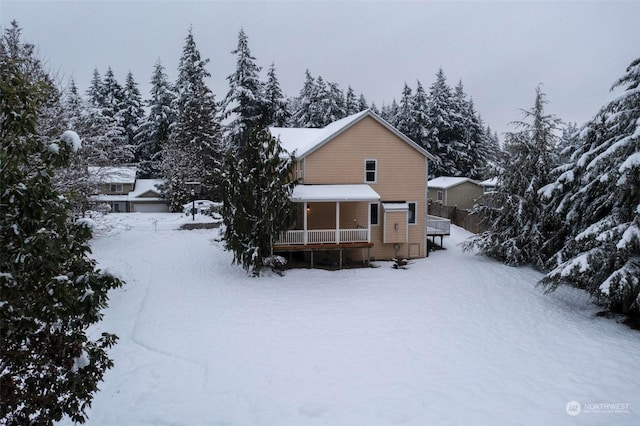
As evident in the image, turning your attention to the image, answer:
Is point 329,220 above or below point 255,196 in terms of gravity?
below

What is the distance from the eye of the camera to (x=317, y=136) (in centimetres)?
2227

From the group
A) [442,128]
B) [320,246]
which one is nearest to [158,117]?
[442,128]

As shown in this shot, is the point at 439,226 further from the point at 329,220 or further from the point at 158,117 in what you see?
the point at 158,117

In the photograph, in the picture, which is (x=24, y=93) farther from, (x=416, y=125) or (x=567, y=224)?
(x=416, y=125)

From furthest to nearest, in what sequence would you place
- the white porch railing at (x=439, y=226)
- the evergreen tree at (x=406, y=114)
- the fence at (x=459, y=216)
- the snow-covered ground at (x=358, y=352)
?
1. the evergreen tree at (x=406, y=114)
2. the fence at (x=459, y=216)
3. the white porch railing at (x=439, y=226)
4. the snow-covered ground at (x=358, y=352)

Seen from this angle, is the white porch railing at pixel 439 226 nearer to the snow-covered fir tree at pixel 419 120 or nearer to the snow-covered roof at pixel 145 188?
the snow-covered fir tree at pixel 419 120

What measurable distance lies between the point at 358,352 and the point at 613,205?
10015 millimetres

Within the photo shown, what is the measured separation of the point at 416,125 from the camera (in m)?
46.5

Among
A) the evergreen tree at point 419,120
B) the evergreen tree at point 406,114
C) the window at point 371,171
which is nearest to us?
the window at point 371,171

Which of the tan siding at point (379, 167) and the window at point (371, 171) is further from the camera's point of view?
the window at point (371, 171)

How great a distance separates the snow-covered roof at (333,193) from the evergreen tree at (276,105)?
1999cm

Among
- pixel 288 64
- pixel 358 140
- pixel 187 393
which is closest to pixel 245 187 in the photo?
pixel 358 140

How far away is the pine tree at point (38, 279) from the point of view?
4.36 meters

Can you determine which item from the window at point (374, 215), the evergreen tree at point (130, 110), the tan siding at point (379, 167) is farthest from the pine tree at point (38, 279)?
the evergreen tree at point (130, 110)
